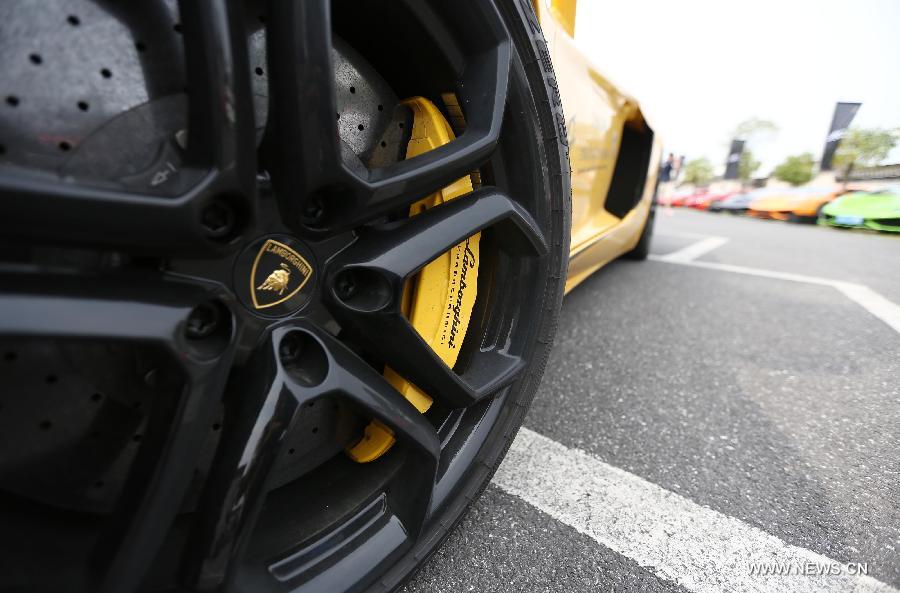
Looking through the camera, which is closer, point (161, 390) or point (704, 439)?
point (161, 390)

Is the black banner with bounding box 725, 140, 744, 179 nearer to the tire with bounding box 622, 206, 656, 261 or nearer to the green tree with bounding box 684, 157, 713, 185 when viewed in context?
the green tree with bounding box 684, 157, 713, 185

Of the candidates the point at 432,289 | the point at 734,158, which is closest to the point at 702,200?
the point at 734,158

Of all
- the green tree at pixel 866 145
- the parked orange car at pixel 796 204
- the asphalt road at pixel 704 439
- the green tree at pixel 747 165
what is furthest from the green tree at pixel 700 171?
the asphalt road at pixel 704 439

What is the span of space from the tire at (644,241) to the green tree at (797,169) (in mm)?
36012

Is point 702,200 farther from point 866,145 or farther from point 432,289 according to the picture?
point 432,289

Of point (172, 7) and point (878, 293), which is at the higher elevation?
point (172, 7)

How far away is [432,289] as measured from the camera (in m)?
0.83

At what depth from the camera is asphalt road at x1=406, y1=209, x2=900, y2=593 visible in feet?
2.91

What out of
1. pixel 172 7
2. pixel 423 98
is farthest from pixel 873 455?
pixel 172 7

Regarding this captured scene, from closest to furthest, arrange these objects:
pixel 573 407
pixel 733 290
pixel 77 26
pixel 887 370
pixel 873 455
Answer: pixel 77 26 < pixel 873 455 < pixel 573 407 < pixel 887 370 < pixel 733 290

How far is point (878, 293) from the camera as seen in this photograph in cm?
292

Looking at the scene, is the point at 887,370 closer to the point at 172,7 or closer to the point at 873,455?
the point at 873,455

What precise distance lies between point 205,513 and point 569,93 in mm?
1259

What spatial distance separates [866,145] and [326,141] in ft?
104
